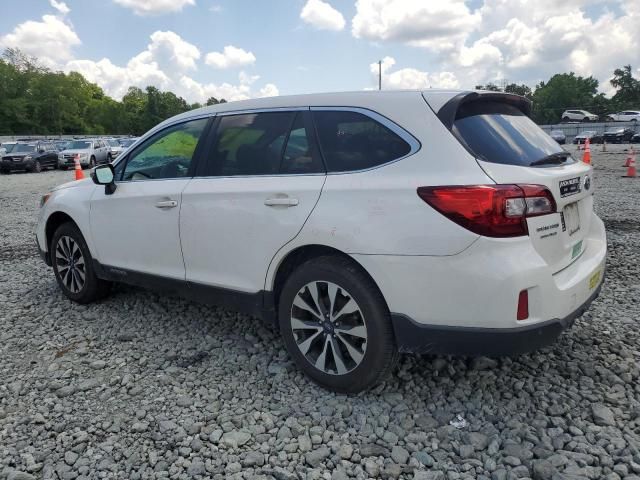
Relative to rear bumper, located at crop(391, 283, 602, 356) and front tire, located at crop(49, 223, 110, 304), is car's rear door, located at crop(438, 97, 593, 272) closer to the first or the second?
rear bumper, located at crop(391, 283, 602, 356)

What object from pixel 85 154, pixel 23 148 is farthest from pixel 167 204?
pixel 85 154

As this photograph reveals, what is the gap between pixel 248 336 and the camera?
397 centimetres

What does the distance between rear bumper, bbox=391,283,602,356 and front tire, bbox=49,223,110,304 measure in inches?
122

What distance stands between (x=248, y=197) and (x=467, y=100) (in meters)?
1.41

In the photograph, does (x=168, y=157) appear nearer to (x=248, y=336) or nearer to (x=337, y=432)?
(x=248, y=336)

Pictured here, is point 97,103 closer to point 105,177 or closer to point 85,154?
point 85,154

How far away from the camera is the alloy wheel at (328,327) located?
287 centimetres

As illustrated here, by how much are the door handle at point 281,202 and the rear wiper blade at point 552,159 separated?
1305mm

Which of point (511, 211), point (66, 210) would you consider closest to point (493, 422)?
point (511, 211)

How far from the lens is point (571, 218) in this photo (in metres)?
2.88

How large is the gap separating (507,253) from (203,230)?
1.99m

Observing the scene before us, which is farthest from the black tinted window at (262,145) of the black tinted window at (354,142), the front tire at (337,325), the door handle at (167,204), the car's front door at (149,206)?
the front tire at (337,325)

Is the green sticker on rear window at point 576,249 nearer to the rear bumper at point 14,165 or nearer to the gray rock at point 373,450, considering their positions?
the gray rock at point 373,450

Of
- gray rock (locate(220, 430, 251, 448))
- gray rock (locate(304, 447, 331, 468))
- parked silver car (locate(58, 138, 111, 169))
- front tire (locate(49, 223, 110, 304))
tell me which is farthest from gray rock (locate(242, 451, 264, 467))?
parked silver car (locate(58, 138, 111, 169))
